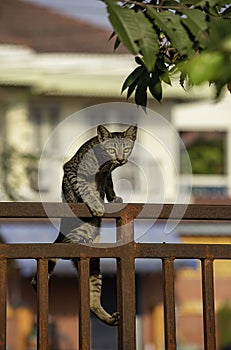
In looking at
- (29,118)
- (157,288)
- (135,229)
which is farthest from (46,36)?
(135,229)

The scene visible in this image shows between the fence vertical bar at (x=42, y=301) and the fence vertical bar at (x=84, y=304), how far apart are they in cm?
11

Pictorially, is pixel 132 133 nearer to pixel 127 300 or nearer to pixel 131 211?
pixel 131 211

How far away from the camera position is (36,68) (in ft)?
59.7

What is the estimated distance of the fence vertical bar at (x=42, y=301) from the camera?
10.9 ft

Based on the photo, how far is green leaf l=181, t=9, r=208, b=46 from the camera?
2742 mm

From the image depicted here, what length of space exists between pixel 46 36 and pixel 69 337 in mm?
5795

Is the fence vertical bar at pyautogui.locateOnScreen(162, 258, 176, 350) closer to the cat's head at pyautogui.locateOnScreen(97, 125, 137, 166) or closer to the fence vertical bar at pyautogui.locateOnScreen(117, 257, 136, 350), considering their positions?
the fence vertical bar at pyautogui.locateOnScreen(117, 257, 136, 350)

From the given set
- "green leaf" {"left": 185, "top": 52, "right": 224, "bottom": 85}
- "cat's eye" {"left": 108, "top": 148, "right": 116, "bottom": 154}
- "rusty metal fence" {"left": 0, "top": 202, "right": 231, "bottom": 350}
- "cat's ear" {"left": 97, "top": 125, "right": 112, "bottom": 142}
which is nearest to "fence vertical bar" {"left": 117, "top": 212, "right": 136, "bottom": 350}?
"rusty metal fence" {"left": 0, "top": 202, "right": 231, "bottom": 350}

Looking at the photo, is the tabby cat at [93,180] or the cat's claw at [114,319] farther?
the tabby cat at [93,180]

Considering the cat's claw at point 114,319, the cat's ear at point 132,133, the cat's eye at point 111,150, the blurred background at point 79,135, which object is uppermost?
the blurred background at point 79,135

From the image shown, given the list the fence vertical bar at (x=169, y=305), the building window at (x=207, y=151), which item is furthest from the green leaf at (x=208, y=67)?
the building window at (x=207, y=151)

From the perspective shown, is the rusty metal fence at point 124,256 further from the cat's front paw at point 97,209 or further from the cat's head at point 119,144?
the cat's head at point 119,144

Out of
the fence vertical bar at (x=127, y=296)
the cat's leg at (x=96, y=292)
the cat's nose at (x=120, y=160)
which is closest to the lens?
the fence vertical bar at (x=127, y=296)

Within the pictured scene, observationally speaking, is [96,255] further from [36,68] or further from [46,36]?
[46,36]
